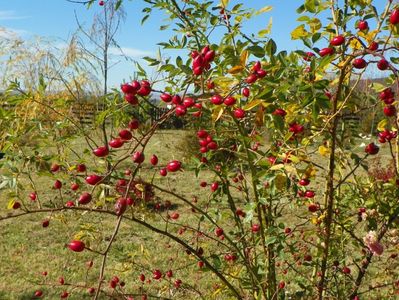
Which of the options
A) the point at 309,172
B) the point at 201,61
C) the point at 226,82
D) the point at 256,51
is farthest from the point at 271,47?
the point at 309,172

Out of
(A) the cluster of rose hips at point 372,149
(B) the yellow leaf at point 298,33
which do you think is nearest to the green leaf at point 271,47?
(B) the yellow leaf at point 298,33

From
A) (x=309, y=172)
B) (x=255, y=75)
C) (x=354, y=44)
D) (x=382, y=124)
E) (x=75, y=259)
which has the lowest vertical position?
(x=75, y=259)

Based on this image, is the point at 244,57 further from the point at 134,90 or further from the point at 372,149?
the point at 372,149

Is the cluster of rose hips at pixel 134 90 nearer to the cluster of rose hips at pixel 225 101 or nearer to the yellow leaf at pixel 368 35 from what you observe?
the cluster of rose hips at pixel 225 101

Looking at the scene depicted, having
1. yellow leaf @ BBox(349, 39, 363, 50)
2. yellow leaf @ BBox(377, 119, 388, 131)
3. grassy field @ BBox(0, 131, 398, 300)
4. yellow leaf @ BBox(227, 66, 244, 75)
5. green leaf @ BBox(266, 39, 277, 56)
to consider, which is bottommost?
grassy field @ BBox(0, 131, 398, 300)

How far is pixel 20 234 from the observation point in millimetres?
4770

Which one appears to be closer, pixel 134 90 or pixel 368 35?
pixel 134 90

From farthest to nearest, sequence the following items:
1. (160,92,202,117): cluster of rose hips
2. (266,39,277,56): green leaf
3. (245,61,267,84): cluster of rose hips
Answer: (266,39,277,56): green leaf < (245,61,267,84): cluster of rose hips < (160,92,202,117): cluster of rose hips

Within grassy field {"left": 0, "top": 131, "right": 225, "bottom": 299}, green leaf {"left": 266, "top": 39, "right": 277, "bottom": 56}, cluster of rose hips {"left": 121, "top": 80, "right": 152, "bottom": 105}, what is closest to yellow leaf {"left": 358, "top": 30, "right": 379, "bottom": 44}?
green leaf {"left": 266, "top": 39, "right": 277, "bottom": 56}

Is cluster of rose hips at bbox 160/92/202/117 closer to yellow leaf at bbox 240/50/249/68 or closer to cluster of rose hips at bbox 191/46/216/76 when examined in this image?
cluster of rose hips at bbox 191/46/216/76

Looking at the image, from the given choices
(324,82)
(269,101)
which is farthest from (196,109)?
(324,82)

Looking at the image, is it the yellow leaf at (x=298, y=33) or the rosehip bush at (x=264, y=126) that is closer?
the rosehip bush at (x=264, y=126)

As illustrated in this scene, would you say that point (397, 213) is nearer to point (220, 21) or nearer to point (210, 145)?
point (210, 145)

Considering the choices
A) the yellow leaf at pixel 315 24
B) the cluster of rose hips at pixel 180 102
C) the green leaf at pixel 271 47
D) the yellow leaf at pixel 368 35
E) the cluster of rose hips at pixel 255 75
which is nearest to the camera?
the cluster of rose hips at pixel 180 102
